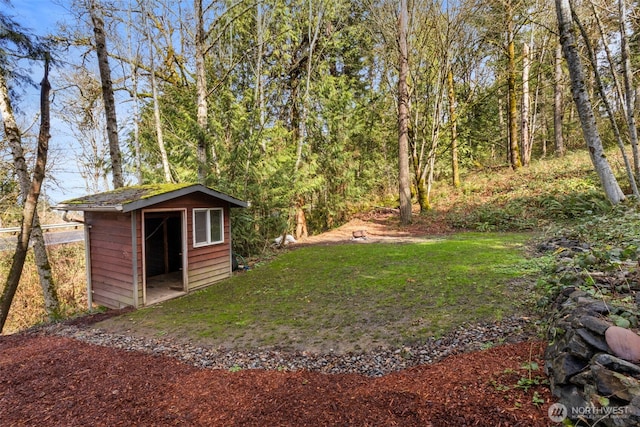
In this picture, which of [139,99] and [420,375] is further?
[139,99]

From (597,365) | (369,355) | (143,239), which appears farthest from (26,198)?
(597,365)

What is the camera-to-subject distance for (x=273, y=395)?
2648mm

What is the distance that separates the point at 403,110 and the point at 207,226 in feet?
28.6

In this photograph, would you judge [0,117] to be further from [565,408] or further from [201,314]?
[565,408]

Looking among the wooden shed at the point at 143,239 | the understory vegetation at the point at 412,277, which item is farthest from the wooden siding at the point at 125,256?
the understory vegetation at the point at 412,277

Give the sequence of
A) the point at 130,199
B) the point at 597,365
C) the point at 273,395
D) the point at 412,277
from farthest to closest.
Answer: the point at 412,277 → the point at 130,199 → the point at 273,395 → the point at 597,365

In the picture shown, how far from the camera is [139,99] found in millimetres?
12109

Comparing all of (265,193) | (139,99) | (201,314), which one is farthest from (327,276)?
(139,99)

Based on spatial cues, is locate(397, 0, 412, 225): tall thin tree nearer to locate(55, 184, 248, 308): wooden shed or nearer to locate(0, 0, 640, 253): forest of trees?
locate(0, 0, 640, 253): forest of trees

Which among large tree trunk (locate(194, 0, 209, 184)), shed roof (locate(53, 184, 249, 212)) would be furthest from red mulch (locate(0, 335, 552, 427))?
large tree trunk (locate(194, 0, 209, 184))

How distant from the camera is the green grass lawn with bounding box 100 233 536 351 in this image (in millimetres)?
3810

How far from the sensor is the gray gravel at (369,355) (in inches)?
119

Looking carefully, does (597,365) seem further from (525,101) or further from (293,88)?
(525,101)

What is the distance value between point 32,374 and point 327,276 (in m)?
4.64
